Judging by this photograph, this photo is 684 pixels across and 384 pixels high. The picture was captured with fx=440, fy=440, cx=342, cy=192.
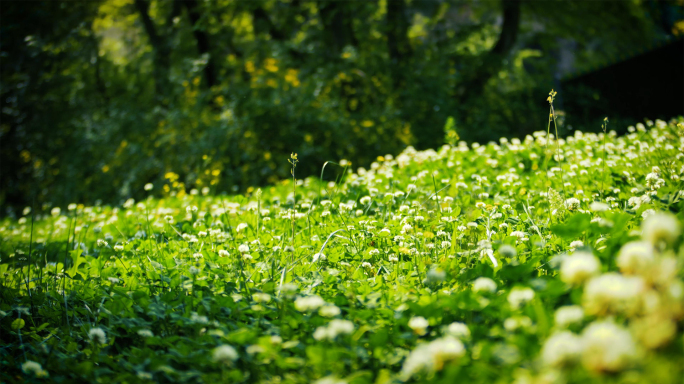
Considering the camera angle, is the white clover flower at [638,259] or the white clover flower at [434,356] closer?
the white clover flower at [638,259]

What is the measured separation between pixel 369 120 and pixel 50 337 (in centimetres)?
602

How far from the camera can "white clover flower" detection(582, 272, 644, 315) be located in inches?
34.3

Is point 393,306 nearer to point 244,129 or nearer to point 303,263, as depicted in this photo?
point 303,263

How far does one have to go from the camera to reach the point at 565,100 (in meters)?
9.20

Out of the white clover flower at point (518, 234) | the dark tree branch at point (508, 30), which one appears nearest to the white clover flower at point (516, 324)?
the white clover flower at point (518, 234)

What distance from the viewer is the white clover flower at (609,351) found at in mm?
811

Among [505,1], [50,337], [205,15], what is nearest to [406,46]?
[505,1]

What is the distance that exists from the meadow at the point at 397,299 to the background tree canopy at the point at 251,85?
3888 mm

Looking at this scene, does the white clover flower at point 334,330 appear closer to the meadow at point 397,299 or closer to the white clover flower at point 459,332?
the meadow at point 397,299

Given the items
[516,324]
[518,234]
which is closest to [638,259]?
[516,324]

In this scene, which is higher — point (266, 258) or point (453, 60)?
point (453, 60)

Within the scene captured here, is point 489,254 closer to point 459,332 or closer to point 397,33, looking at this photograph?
point 459,332

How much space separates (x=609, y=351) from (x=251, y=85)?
754cm

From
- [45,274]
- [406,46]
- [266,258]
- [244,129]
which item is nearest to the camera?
[266,258]
